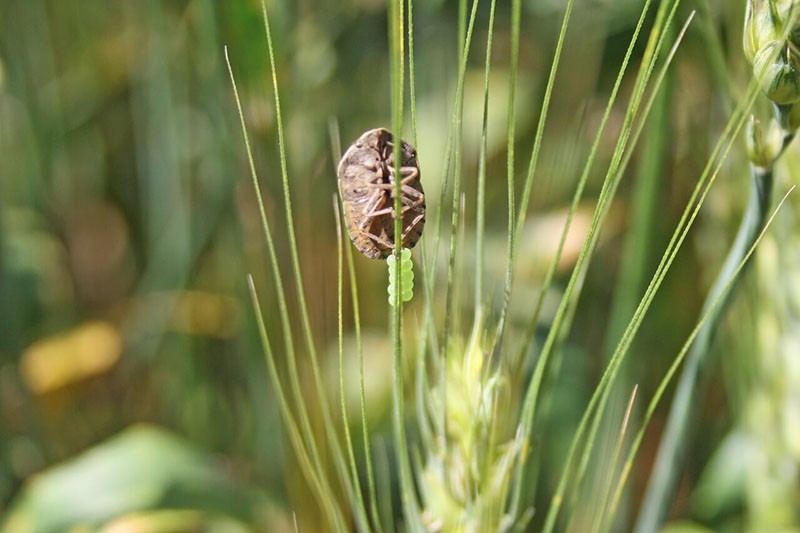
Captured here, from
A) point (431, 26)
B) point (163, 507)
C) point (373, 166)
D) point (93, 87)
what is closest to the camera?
point (373, 166)

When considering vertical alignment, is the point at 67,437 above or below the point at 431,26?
below

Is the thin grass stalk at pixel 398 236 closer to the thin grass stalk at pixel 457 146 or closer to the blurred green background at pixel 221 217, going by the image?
the thin grass stalk at pixel 457 146

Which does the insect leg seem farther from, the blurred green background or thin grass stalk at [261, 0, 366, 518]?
the blurred green background

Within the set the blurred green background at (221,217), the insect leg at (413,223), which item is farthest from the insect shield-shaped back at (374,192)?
the blurred green background at (221,217)

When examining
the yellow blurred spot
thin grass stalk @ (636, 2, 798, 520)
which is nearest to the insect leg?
thin grass stalk @ (636, 2, 798, 520)

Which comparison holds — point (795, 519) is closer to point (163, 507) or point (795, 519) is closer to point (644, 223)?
point (644, 223)

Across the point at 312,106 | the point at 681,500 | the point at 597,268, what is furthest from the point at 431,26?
the point at 681,500

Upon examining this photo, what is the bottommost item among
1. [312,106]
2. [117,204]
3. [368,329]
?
[368,329]
